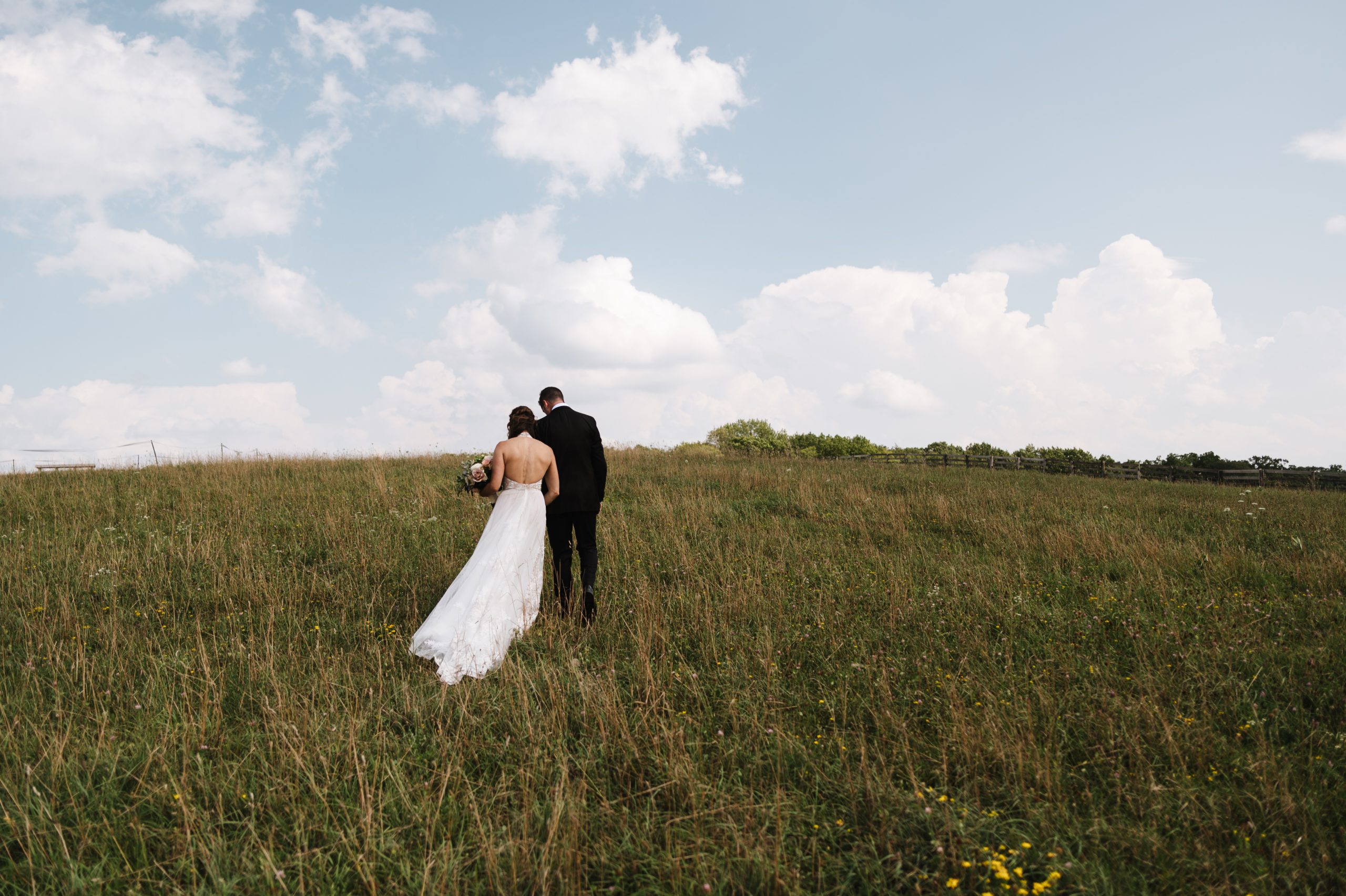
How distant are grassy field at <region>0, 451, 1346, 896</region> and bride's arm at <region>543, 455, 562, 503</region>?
47.6 inches

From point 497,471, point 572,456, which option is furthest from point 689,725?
point 572,456

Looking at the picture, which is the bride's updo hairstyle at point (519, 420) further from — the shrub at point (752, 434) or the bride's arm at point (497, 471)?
the shrub at point (752, 434)

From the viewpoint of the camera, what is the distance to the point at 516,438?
6.80 metres

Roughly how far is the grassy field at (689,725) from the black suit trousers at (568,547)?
43 centimetres

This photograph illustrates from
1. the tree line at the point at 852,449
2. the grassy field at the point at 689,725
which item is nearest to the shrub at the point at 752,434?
the tree line at the point at 852,449

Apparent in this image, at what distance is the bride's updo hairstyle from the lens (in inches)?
268

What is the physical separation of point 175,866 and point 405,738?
1292mm

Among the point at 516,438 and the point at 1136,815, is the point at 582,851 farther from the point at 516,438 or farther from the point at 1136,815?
the point at 516,438

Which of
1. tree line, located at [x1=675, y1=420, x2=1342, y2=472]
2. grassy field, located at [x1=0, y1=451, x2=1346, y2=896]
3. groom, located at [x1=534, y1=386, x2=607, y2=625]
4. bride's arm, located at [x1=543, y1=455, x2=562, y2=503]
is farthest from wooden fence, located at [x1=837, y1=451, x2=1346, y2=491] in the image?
bride's arm, located at [x1=543, y1=455, x2=562, y2=503]

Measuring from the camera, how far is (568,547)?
7328 millimetres

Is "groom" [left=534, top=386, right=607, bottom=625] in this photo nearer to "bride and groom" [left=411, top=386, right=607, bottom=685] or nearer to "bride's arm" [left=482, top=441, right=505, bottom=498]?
"bride and groom" [left=411, top=386, right=607, bottom=685]

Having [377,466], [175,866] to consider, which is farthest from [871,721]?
[377,466]

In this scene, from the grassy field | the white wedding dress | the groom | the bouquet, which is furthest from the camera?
the groom

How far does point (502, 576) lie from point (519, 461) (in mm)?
1138
